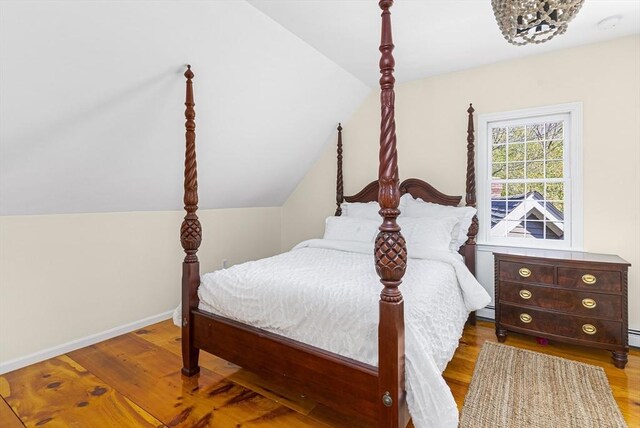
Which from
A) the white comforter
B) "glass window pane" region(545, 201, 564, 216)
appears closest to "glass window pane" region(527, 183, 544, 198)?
"glass window pane" region(545, 201, 564, 216)

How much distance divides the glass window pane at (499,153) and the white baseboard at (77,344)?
3599 mm

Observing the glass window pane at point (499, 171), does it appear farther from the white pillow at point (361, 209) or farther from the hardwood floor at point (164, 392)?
the hardwood floor at point (164, 392)

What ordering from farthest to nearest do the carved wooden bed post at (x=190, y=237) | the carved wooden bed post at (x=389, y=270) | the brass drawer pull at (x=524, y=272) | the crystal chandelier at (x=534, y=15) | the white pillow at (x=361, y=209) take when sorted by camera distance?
1. the white pillow at (x=361, y=209)
2. the brass drawer pull at (x=524, y=272)
3. the carved wooden bed post at (x=190, y=237)
4. the crystal chandelier at (x=534, y=15)
5. the carved wooden bed post at (x=389, y=270)

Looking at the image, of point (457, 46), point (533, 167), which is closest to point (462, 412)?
point (533, 167)

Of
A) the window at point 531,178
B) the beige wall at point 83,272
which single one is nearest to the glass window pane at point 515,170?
the window at point 531,178

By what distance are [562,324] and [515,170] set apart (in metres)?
1.45

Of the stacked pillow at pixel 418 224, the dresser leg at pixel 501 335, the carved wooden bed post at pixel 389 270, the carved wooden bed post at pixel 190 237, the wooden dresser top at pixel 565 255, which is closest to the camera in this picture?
the carved wooden bed post at pixel 389 270

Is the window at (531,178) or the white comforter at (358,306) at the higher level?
the window at (531,178)

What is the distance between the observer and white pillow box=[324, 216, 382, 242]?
10.2ft

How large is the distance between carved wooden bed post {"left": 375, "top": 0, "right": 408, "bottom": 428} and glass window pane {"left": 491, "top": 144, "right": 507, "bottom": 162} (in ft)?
7.65

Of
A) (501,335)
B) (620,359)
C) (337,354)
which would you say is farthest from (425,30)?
(620,359)

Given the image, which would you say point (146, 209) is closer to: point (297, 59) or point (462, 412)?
point (297, 59)

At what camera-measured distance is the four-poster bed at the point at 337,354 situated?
1.41 metres

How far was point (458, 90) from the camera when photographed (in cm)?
336
